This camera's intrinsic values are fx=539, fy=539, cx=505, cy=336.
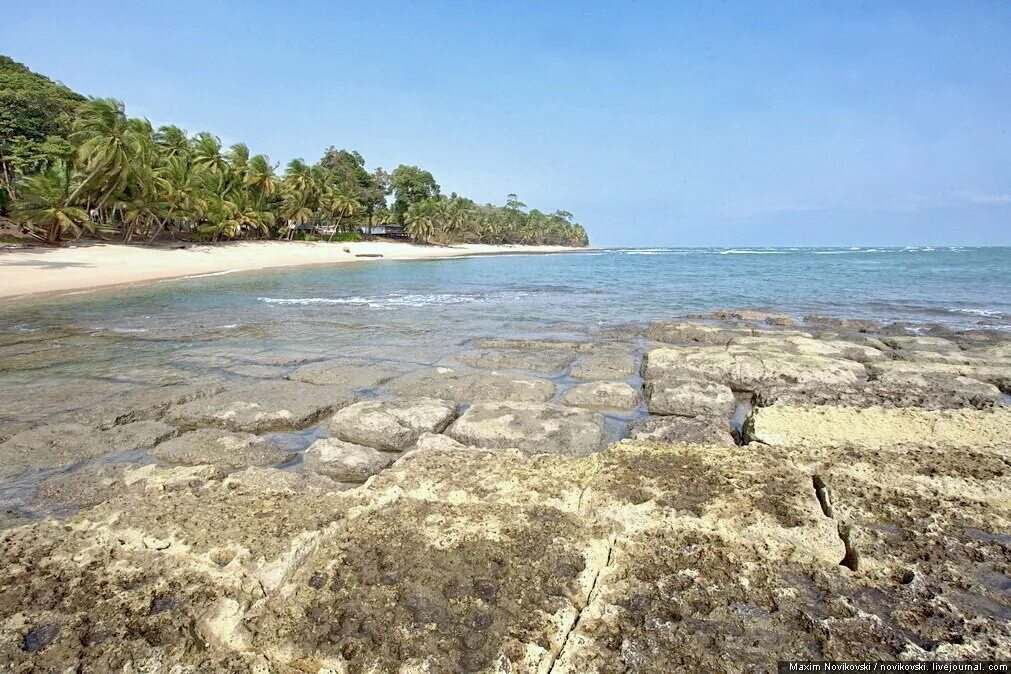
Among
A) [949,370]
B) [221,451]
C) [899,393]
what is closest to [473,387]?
[221,451]

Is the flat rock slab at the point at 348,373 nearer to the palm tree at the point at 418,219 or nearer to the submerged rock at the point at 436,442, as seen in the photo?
the submerged rock at the point at 436,442

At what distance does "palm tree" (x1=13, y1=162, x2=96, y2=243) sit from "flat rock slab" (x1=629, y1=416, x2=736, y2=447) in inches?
1362

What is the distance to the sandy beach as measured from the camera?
1956 centimetres

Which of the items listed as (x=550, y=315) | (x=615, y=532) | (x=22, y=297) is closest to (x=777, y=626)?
(x=615, y=532)

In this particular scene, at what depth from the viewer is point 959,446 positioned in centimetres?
358

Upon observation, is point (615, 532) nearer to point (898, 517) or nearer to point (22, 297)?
point (898, 517)

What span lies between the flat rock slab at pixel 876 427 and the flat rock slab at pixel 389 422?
2.55 metres

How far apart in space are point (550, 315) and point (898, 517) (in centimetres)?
1131

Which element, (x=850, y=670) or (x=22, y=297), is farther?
(x=22, y=297)

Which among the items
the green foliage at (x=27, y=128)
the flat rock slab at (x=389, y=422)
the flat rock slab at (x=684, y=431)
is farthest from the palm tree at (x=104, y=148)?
the flat rock slab at (x=684, y=431)

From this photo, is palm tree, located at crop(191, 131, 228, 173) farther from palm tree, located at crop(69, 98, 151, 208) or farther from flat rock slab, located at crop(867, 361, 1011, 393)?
flat rock slab, located at crop(867, 361, 1011, 393)

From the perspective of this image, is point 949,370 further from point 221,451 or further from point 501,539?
point 221,451

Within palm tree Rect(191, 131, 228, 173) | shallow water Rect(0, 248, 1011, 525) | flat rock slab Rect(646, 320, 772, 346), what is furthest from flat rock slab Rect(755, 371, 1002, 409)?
palm tree Rect(191, 131, 228, 173)

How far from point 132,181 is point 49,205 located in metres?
4.75
